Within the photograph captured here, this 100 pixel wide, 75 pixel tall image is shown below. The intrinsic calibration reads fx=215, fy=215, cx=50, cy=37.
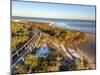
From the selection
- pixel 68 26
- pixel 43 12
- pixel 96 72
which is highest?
pixel 43 12

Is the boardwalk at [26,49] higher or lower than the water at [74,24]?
lower

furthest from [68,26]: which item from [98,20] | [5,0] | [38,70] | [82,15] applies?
[5,0]

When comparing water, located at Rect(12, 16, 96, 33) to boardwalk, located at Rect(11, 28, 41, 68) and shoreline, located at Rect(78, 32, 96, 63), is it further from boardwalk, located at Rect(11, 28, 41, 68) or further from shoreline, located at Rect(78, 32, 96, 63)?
boardwalk, located at Rect(11, 28, 41, 68)

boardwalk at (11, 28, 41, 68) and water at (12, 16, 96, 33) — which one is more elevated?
water at (12, 16, 96, 33)

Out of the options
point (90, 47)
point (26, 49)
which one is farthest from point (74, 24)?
point (26, 49)

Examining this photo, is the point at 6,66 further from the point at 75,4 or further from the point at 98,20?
the point at 98,20

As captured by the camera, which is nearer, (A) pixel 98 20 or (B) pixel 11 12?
(B) pixel 11 12

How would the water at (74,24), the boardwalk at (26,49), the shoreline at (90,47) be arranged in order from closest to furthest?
1. the boardwalk at (26,49)
2. the water at (74,24)
3. the shoreline at (90,47)

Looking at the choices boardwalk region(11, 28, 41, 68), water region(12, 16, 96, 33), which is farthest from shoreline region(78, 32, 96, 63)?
boardwalk region(11, 28, 41, 68)

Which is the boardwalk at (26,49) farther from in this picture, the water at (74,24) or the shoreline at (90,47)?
the shoreline at (90,47)

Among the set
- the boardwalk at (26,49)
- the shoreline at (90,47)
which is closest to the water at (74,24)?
the shoreline at (90,47)

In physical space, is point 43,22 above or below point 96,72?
above
